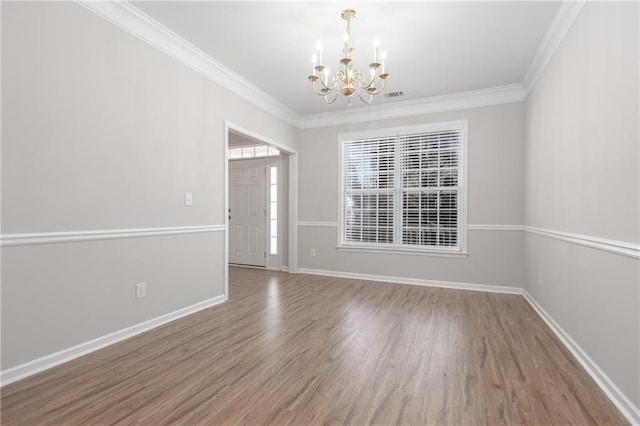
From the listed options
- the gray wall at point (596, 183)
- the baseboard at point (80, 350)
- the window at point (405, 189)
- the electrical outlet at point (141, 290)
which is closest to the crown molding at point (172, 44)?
the window at point (405, 189)

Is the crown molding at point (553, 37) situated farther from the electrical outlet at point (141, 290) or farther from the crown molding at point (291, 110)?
the electrical outlet at point (141, 290)

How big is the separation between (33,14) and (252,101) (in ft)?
7.75

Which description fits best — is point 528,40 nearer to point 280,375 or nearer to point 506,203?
point 506,203

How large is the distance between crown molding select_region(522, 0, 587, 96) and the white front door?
14.3ft

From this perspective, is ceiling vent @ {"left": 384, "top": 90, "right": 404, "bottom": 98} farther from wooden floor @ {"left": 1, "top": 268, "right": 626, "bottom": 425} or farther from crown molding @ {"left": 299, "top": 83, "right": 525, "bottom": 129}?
wooden floor @ {"left": 1, "top": 268, "right": 626, "bottom": 425}

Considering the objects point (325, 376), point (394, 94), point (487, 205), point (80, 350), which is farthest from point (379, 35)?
point (80, 350)

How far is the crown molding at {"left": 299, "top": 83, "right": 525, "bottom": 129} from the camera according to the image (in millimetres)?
4117

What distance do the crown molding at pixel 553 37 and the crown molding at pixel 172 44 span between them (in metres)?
3.24

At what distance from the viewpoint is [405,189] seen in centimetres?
472

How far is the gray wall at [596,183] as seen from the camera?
5.41 ft

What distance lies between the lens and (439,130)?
4520mm

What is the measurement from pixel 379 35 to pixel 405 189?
7.77 feet

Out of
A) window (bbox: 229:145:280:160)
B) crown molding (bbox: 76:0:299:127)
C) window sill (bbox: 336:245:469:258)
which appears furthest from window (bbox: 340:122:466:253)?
crown molding (bbox: 76:0:299:127)

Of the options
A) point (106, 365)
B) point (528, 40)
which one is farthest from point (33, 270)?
point (528, 40)
